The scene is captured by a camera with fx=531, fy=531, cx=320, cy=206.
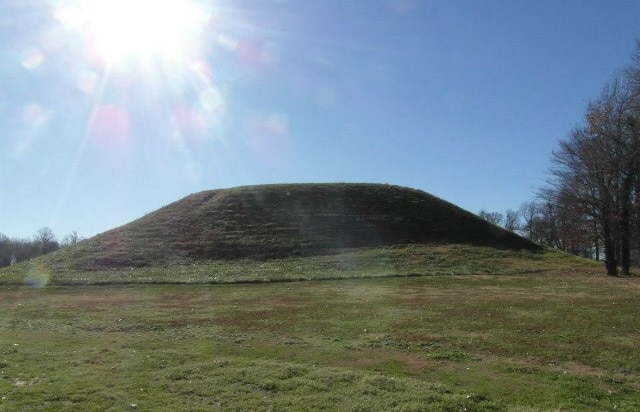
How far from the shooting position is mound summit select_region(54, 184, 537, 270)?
4419 centimetres

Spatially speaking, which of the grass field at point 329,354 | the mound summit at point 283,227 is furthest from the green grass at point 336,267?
the grass field at point 329,354

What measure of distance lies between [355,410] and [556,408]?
10.0 feet

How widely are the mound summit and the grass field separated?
70.4ft

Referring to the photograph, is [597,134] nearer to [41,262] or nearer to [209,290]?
[209,290]

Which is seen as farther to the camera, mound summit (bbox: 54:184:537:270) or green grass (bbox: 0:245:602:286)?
mound summit (bbox: 54:184:537:270)

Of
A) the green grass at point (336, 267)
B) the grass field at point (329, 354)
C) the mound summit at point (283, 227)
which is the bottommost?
the grass field at point (329, 354)

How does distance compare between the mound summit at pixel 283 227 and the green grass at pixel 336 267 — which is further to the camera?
the mound summit at pixel 283 227

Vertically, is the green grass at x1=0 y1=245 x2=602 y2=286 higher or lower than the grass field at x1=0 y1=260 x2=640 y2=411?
higher

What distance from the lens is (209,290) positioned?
28.8 metres

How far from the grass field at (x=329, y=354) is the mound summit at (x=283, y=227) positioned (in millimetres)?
21462

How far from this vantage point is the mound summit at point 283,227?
145ft

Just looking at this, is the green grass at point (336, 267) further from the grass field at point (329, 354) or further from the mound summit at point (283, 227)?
the grass field at point (329, 354)

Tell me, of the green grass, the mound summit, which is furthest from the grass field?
the mound summit

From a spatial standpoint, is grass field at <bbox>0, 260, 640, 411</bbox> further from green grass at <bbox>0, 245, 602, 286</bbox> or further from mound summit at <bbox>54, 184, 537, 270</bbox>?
mound summit at <bbox>54, 184, 537, 270</bbox>
